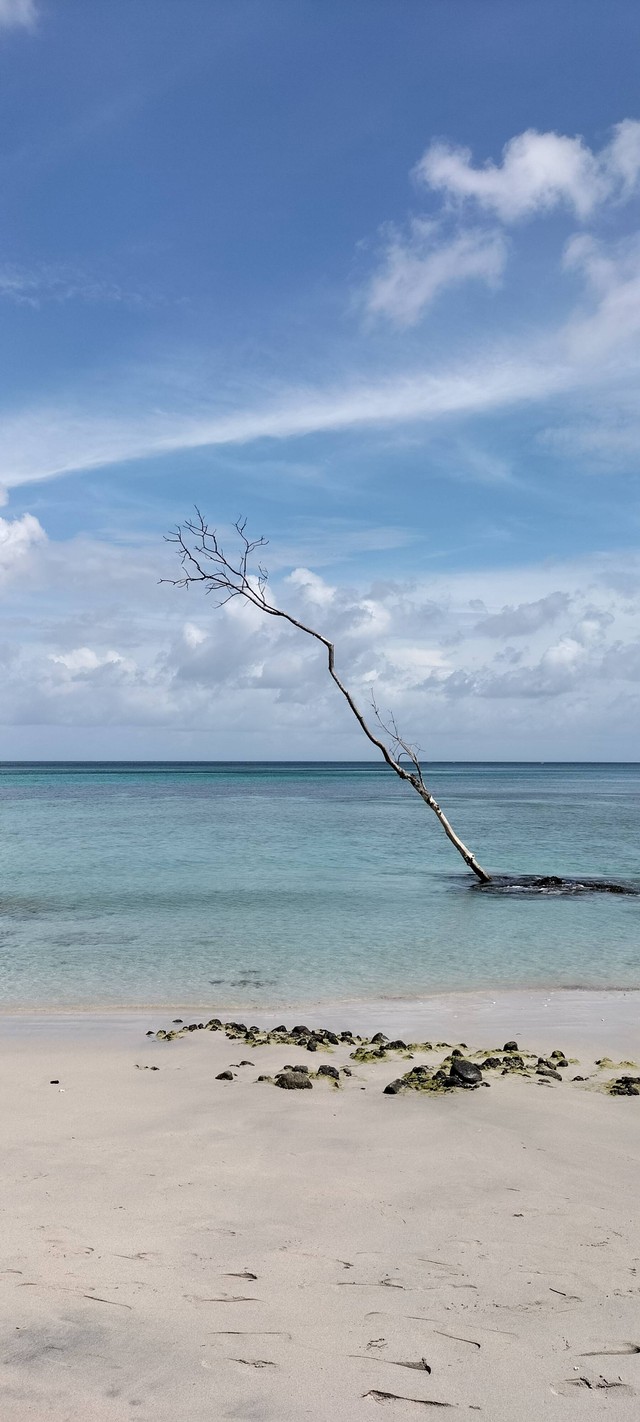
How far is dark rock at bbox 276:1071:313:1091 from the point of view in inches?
311

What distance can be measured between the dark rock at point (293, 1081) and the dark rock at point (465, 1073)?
1.36 m

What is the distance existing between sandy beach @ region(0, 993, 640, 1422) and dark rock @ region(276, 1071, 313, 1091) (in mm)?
107

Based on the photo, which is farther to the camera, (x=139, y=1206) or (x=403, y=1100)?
(x=403, y=1100)

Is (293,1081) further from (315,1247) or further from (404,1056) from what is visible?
(315,1247)

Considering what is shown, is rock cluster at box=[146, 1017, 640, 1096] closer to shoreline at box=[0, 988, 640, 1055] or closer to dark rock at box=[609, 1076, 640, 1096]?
dark rock at box=[609, 1076, 640, 1096]

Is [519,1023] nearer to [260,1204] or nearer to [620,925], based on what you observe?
[260,1204]

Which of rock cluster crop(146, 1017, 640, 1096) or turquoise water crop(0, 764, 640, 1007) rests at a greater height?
rock cluster crop(146, 1017, 640, 1096)

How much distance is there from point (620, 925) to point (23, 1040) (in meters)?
12.6

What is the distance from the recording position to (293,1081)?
7.93 metres

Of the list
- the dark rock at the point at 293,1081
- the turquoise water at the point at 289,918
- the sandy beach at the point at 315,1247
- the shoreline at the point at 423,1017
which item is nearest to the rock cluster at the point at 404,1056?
the dark rock at the point at 293,1081

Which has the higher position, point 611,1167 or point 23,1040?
point 611,1167

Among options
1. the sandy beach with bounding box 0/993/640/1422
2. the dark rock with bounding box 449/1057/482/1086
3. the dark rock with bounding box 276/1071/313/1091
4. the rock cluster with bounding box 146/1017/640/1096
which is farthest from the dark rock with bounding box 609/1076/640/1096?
the dark rock with bounding box 276/1071/313/1091

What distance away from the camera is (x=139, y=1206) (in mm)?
5402

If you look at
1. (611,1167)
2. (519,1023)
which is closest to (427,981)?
(519,1023)
